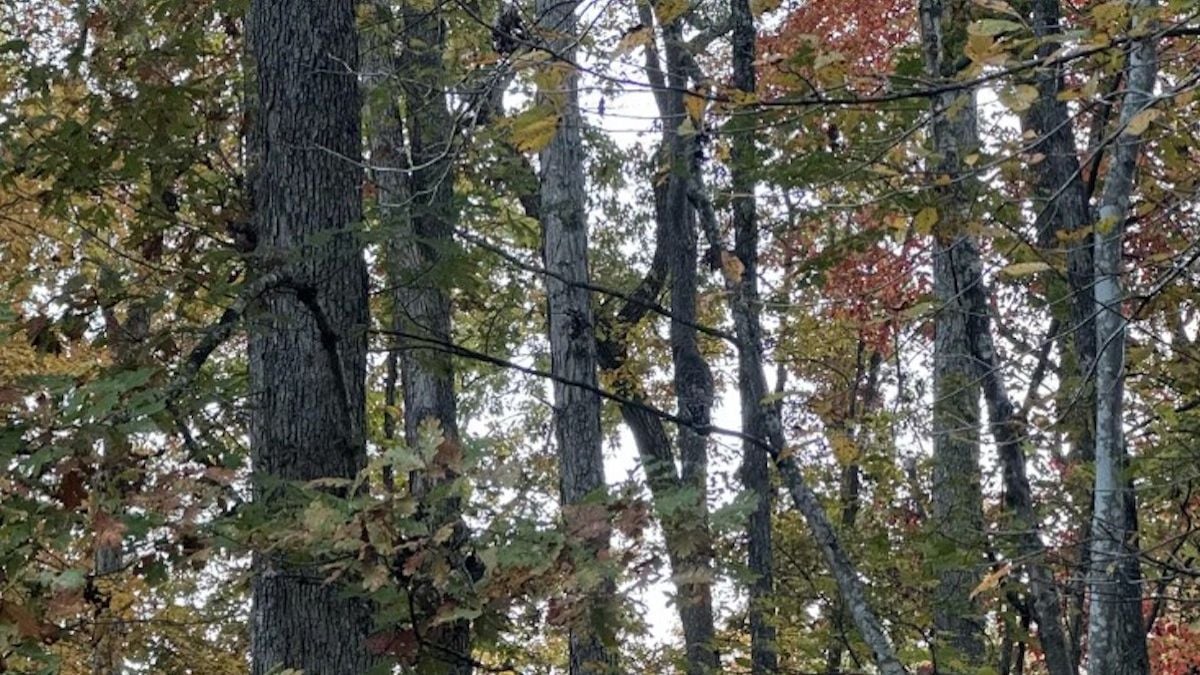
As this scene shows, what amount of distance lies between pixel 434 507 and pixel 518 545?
325mm

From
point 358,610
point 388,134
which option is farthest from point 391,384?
point 358,610

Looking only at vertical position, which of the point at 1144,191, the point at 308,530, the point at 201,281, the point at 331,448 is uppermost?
the point at 201,281

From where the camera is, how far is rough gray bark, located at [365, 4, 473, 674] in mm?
4953

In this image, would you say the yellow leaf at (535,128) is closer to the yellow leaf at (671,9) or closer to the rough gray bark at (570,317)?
the yellow leaf at (671,9)

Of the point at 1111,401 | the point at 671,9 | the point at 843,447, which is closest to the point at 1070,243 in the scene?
the point at 1111,401

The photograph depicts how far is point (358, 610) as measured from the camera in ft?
18.6

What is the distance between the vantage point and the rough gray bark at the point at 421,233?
4.95 meters

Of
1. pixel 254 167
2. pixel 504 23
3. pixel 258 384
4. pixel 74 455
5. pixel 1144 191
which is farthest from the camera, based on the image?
pixel 254 167

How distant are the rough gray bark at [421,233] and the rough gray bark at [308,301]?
0.25m

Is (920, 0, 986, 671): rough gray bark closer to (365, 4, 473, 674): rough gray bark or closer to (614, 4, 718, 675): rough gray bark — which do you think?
(614, 4, 718, 675): rough gray bark

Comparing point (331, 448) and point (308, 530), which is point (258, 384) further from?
point (308, 530)

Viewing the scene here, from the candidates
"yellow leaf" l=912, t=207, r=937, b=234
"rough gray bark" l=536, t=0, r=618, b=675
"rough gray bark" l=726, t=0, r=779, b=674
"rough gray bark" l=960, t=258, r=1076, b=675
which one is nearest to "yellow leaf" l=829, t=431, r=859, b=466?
"rough gray bark" l=726, t=0, r=779, b=674

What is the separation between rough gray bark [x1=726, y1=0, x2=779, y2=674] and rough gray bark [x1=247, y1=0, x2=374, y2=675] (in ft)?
5.46

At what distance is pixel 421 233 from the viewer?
37.0ft
